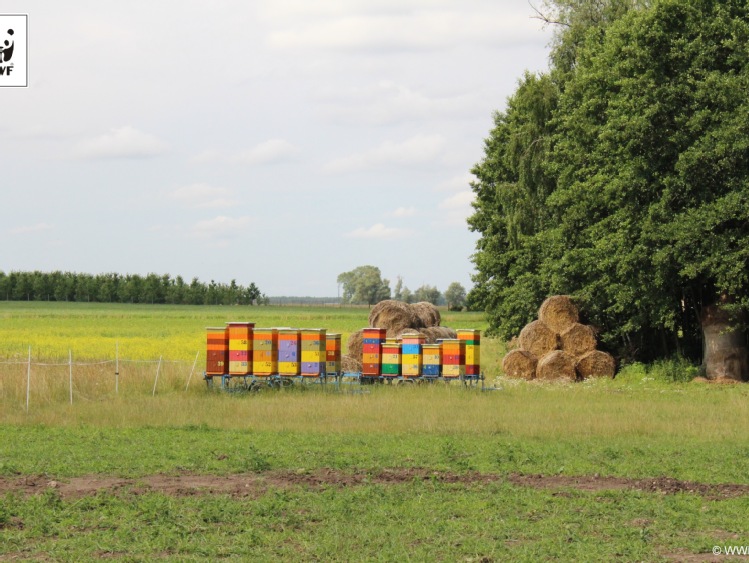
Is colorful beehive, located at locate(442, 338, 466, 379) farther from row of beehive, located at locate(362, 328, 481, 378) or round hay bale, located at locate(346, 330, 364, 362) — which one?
round hay bale, located at locate(346, 330, 364, 362)

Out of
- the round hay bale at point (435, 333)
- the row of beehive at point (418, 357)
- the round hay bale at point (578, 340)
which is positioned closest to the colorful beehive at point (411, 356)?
the row of beehive at point (418, 357)

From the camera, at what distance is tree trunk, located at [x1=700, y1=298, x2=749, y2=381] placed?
31.2 meters

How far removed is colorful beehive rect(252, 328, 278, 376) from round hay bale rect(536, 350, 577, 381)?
9590 millimetres

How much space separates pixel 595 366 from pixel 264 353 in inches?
463

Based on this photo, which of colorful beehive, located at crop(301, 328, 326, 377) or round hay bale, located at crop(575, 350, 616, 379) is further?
round hay bale, located at crop(575, 350, 616, 379)

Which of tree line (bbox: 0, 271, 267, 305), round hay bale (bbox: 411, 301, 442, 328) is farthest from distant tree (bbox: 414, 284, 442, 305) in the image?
round hay bale (bbox: 411, 301, 442, 328)

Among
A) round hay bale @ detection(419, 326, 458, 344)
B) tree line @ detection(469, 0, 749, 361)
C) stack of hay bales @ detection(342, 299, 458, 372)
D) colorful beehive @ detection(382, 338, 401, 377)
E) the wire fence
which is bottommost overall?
the wire fence

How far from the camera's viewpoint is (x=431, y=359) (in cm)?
2839

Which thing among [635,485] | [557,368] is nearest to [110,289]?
[557,368]

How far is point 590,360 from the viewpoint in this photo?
32.9 m

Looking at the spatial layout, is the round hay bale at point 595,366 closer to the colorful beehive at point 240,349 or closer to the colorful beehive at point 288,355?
the colorful beehive at point 288,355

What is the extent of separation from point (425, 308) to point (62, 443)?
96.1ft

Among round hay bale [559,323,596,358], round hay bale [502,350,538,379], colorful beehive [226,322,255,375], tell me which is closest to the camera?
colorful beehive [226,322,255,375]

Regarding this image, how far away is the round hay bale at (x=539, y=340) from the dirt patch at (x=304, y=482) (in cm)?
1945
